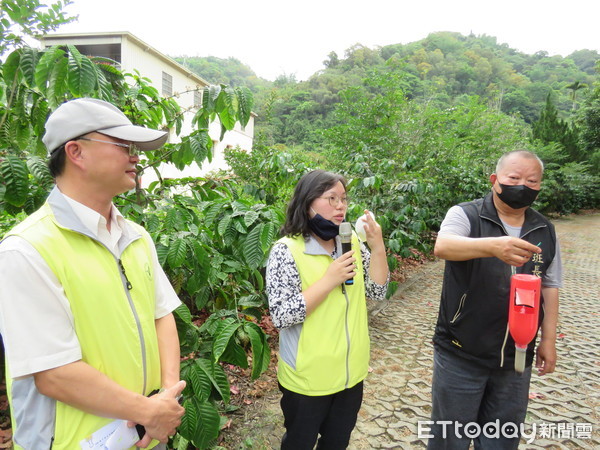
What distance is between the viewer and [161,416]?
1146 millimetres

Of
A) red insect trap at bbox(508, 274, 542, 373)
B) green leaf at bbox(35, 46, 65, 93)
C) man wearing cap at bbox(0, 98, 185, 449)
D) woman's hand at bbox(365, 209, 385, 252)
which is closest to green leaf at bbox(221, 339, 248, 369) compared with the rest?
man wearing cap at bbox(0, 98, 185, 449)

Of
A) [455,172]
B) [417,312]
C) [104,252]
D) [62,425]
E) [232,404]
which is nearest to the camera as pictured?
[62,425]

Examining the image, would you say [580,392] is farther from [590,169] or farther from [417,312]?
[590,169]

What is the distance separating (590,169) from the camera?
2072 centimetres

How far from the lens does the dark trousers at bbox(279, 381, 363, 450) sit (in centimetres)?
171

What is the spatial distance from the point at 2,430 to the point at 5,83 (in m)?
2.16

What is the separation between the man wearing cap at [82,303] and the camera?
37.9 inches

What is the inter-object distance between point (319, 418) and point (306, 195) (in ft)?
3.40

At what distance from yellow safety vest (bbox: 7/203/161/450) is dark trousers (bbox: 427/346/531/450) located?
1432 millimetres

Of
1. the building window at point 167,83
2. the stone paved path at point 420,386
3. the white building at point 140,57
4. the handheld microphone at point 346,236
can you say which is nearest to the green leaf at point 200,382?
the handheld microphone at point 346,236

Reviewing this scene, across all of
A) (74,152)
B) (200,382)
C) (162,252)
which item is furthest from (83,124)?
(200,382)

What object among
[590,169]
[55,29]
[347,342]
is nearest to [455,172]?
[347,342]

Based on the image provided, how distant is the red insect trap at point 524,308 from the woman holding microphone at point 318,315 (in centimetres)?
60

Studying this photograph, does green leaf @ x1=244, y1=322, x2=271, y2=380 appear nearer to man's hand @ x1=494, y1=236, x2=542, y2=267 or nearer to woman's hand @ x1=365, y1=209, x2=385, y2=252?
woman's hand @ x1=365, y1=209, x2=385, y2=252
